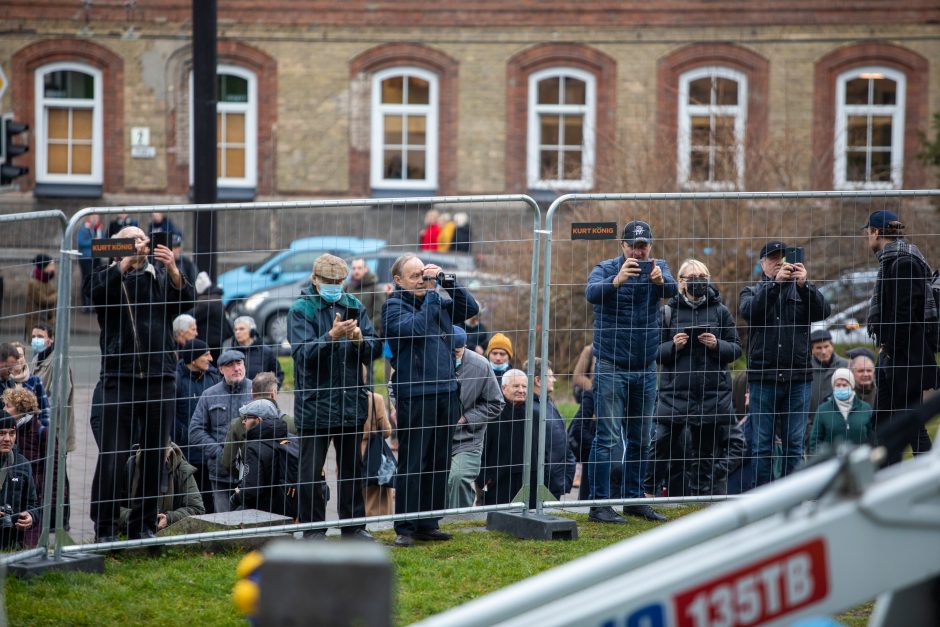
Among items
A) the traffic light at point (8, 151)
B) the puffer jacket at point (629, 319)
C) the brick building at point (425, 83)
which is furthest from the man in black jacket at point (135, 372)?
the brick building at point (425, 83)

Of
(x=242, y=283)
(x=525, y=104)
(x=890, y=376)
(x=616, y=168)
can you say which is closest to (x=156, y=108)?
(x=525, y=104)

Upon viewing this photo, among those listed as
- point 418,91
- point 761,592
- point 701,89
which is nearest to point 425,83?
point 418,91

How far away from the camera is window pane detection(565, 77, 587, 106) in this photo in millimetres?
28562

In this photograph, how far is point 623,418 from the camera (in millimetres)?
7957

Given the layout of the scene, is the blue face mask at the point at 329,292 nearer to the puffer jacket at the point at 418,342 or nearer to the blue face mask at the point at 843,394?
the puffer jacket at the point at 418,342

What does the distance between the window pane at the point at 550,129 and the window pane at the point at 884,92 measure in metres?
7.11

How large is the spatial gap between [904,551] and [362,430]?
453 centimetres

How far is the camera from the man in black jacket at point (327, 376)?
7305 mm

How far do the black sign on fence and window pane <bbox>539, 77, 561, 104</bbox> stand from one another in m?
21.4

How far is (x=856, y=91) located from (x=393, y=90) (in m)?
10.5

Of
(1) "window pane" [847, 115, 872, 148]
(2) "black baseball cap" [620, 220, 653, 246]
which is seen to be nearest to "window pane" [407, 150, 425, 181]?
(1) "window pane" [847, 115, 872, 148]

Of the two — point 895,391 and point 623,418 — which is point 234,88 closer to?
point 623,418

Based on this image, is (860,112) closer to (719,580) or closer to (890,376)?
(890,376)

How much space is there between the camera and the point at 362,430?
7.44 m
